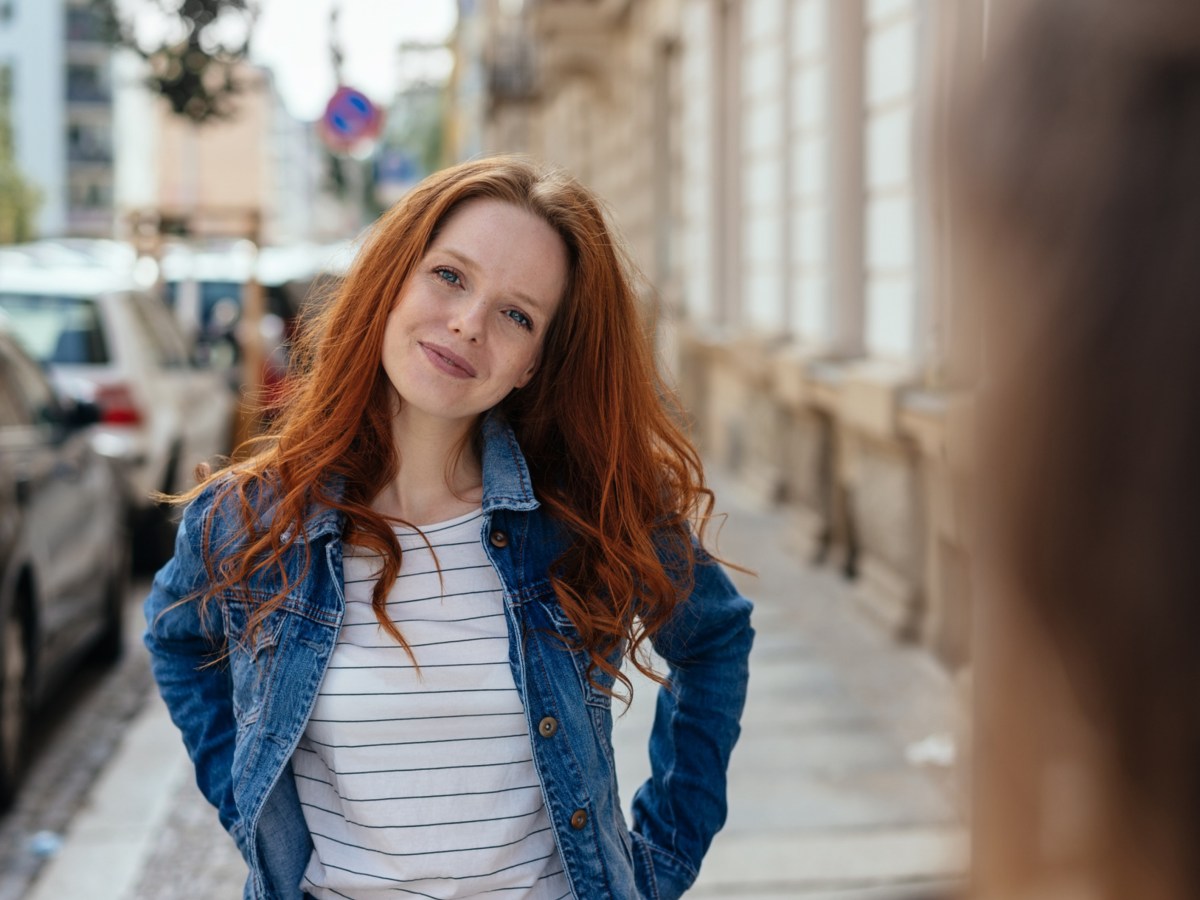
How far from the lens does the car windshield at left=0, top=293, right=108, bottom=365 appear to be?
880cm

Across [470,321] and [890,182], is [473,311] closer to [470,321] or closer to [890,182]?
[470,321]

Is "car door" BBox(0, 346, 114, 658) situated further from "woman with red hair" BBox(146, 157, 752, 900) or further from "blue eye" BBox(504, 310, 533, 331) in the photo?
"blue eye" BBox(504, 310, 533, 331)

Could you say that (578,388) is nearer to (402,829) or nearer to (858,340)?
(402,829)

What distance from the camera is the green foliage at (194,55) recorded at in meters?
6.71

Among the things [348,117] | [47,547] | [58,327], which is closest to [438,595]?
[47,547]

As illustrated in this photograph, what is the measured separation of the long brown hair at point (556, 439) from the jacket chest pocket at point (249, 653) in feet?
0.07

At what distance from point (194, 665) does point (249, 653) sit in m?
0.21

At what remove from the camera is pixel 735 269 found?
1220cm

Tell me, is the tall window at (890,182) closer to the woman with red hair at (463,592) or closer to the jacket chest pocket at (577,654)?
the woman with red hair at (463,592)

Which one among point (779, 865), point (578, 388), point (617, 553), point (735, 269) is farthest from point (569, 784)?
point (735, 269)

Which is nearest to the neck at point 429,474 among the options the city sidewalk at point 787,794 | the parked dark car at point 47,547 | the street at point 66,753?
the city sidewalk at point 787,794

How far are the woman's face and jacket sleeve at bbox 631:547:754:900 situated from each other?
0.37 m

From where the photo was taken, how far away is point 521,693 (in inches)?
74.6

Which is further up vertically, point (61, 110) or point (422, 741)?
point (61, 110)
